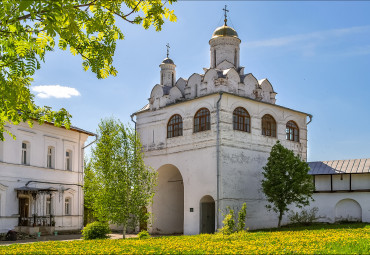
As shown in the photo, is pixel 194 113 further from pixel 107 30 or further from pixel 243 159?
pixel 107 30

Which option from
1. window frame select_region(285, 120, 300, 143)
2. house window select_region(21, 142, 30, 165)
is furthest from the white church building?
house window select_region(21, 142, 30, 165)

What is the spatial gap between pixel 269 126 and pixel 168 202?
8334 mm

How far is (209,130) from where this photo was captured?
26.3 metres

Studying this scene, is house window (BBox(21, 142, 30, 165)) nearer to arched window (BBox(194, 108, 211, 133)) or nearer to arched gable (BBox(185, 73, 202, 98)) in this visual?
arched window (BBox(194, 108, 211, 133))

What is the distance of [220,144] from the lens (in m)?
25.7

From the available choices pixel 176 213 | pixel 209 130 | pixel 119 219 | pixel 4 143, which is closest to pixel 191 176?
pixel 209 130

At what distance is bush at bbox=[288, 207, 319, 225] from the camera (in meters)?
28.1

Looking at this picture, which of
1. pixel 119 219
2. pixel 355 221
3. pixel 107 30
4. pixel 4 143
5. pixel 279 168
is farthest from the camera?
pixel 355 221

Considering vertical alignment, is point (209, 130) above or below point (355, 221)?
above

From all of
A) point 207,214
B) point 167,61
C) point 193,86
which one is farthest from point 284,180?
point 167,61

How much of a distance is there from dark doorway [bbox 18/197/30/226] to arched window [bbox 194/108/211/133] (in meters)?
10.4

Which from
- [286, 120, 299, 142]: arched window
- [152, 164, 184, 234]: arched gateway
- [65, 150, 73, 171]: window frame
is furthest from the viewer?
[286, 120, 299, 142]: arched window

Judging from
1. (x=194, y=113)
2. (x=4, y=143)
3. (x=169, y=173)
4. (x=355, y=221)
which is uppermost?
(x=194, y=113)

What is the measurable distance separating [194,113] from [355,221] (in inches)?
478
